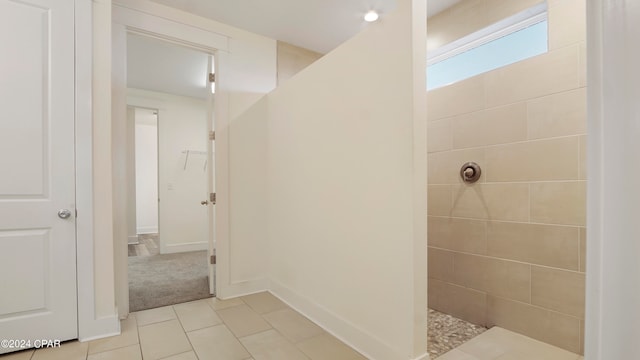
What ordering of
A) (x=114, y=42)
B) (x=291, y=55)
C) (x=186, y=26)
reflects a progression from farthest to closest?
(x=291, y=55)
(x=186, y=26)
(x=114, y=42)

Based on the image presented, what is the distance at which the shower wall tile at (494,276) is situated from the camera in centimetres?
216

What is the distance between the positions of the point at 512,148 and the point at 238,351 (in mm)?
2397

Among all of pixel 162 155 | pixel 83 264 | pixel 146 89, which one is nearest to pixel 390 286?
pixel 83 264

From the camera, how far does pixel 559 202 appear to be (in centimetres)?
199

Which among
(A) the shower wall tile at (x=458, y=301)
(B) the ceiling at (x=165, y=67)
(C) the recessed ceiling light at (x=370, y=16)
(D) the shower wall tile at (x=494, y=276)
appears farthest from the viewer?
(B) the ceiling at (x=165, y=67)

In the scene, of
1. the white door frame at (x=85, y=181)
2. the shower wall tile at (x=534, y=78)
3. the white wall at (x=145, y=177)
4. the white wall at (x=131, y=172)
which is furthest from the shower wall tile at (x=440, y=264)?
the white wall at (x=145, y=177)

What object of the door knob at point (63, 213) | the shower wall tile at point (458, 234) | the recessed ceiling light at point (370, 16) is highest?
the recessed ceiling light at point (370, 16)

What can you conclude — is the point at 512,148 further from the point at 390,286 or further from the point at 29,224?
the point at 29,224

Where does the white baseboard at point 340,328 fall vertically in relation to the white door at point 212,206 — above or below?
below

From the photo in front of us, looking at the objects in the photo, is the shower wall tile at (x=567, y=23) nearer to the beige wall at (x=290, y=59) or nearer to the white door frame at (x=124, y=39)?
the beige wall at (x=290, y=59)

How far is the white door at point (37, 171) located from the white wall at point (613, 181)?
2683 millimetres

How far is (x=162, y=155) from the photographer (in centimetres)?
515

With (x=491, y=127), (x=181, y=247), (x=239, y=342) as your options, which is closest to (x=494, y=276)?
(x=491, y=127)

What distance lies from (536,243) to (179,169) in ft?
17.0
